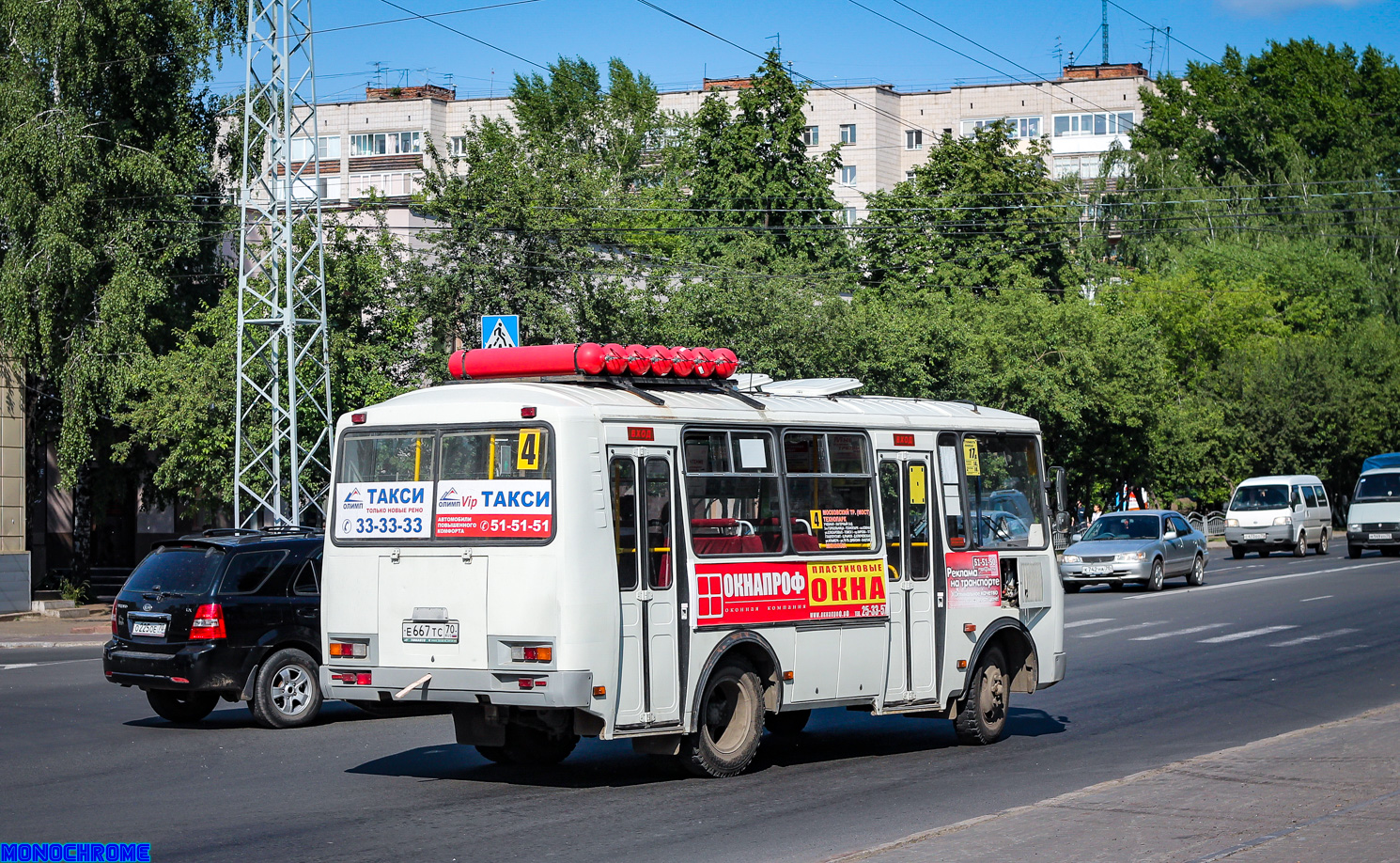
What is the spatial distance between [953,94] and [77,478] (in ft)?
218

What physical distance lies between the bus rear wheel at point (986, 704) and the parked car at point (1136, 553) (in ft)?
61.1

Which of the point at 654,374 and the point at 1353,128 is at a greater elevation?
the point at 1353,128

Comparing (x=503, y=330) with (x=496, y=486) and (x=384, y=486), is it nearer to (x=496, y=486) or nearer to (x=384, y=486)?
(x=384, y=486)

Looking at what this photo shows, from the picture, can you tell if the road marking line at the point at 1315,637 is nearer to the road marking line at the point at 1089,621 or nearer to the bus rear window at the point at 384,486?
the road marking line at the point at 1089,621

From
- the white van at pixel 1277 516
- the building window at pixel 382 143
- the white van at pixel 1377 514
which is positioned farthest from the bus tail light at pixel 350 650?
the building window at pixel 382 143

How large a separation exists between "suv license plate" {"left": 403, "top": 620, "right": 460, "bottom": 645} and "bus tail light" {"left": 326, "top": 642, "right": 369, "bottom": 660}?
0.38 m

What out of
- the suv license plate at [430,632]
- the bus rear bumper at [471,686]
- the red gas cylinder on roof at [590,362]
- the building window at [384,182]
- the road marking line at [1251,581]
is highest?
the building window at [384,182]

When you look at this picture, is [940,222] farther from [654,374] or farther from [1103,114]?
[654,374]

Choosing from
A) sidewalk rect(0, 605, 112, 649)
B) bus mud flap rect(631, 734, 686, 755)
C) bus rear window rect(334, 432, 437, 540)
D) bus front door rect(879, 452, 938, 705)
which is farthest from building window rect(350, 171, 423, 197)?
bus mud flap rect(631, 734, 686, 755)

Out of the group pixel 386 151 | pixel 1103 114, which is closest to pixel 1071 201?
pixel 1103 114

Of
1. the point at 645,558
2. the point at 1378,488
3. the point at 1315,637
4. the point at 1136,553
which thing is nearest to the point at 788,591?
the point at 645,558

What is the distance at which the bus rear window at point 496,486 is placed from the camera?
9.70 m

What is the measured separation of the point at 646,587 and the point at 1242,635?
46.8 feet

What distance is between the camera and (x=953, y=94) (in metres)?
90.6
